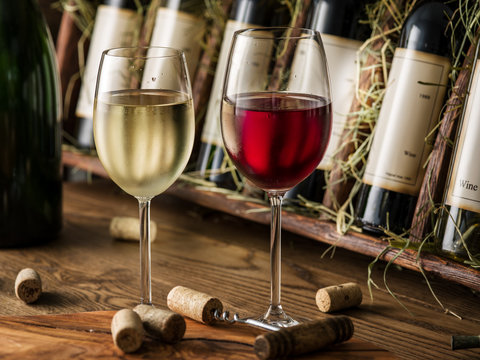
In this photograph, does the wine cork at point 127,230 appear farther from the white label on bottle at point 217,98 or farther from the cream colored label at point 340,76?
the cream colored label at point 340,76

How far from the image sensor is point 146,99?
0.92m

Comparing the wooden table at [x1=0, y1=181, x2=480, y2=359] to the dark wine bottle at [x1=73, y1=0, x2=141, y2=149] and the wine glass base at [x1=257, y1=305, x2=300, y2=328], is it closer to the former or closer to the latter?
the wine glass base at [x1=257, y1=305, x2=300, y2=328]

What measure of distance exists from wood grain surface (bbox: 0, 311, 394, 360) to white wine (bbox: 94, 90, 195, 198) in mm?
208

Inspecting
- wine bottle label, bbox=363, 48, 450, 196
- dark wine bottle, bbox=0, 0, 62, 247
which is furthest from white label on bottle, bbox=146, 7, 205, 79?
wine bottle label, bbox=363, 48, 450, 196

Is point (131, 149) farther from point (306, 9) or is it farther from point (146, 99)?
point (306, 9)

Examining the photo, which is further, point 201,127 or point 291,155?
point 201,127

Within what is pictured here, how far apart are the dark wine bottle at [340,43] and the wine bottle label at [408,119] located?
11 centimetres

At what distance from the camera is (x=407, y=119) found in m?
1.13

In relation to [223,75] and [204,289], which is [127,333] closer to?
[204,289]

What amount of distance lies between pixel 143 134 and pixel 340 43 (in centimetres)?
50

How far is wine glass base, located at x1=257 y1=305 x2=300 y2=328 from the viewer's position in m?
0.94

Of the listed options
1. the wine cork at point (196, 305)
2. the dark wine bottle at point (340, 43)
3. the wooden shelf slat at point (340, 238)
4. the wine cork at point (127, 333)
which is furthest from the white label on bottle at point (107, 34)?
the wine cork at point (127, 333)

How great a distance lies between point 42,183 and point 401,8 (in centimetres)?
77

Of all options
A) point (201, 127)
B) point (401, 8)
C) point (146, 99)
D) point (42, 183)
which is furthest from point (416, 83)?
point (42, 183)
